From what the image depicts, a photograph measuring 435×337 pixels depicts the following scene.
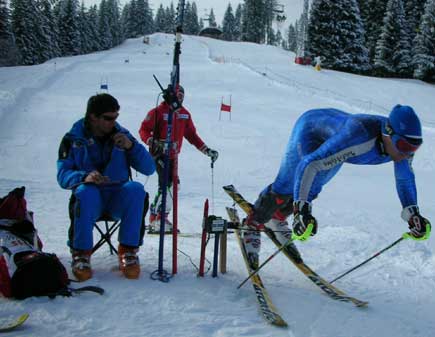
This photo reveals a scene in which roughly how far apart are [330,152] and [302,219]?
22.5 inches

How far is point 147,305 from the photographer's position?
2.92 metres

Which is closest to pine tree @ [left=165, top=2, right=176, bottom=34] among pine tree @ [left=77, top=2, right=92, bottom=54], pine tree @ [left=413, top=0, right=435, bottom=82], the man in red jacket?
pine tree @ [left=77, top=2, right=92, bottom=54]

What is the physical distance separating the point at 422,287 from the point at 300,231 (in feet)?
5.59

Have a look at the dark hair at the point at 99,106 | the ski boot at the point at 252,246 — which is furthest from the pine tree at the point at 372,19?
the dark hair at the point at 99,106

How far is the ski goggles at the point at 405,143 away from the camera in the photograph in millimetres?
3203

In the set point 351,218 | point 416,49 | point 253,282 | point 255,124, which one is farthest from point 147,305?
point 416,49

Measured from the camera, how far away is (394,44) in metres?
40.8

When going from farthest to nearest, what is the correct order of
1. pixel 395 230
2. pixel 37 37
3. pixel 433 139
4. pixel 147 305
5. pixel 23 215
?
pixel 37 37 → pixel 433 139 → pixel 395 230 → pixel 23 215 → pixel 147 305

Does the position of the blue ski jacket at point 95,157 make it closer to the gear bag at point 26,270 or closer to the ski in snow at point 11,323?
the gear bag at point 26,270

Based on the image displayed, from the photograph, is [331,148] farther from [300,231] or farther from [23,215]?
[23,215]

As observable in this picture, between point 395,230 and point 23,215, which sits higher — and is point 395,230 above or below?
below

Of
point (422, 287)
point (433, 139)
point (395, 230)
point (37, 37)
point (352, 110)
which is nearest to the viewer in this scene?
point (422, 287)

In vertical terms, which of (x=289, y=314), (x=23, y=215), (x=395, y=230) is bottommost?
(x=395, y=230)

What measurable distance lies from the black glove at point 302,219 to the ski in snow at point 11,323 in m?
1.90
